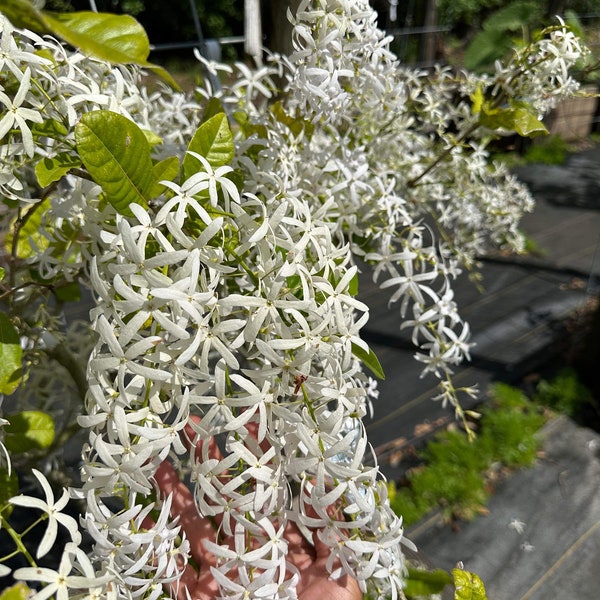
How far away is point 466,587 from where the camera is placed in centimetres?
56

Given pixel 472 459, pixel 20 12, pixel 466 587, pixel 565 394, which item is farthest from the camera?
pixel 565 394

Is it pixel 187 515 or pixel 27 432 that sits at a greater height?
pixel 27 432

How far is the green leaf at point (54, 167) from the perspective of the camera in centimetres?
48

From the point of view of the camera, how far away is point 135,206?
42 centimetres

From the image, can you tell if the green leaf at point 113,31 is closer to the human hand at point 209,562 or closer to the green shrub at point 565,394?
the human hand at point 209,562

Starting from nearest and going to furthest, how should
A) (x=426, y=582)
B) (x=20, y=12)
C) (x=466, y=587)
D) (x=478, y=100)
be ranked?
(x=20, y=12), (x=466, y=587), (x=426, y=582), (x=478, y=100)

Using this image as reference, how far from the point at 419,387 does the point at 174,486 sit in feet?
4.71

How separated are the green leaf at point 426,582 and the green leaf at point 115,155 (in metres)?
0.53

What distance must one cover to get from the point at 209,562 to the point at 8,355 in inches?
13.5

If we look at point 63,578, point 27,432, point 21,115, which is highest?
point 21,115

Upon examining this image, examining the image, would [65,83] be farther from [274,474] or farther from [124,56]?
[274,474]

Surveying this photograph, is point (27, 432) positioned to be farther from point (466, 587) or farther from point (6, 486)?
point (466, 587)

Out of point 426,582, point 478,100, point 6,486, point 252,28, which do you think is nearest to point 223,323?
point 6,486

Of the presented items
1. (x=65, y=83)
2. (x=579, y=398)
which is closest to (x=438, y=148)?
(x=65, y=83)
